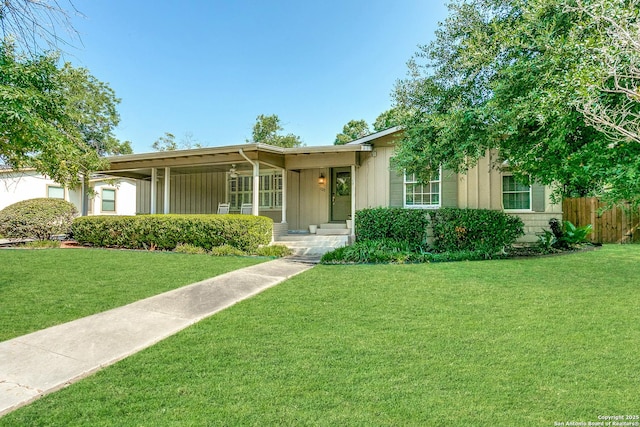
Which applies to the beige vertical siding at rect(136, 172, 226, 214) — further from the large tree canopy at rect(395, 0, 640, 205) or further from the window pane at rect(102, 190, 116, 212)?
the large tree canopy at rect(395, 0, 640, 205)

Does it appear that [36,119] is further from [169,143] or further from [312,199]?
[169,143]

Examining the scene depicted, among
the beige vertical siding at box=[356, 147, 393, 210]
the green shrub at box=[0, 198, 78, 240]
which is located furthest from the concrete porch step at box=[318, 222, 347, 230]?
the green shrub at box=[0, 198, 78, 240]

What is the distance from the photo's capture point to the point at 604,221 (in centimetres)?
1243

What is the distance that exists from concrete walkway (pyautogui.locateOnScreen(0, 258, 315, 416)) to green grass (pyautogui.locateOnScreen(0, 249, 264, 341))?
0.34 metres

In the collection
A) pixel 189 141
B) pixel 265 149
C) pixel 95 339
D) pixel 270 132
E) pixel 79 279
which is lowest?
pixel 95 339

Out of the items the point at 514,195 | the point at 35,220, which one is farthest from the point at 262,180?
the point at 514,195

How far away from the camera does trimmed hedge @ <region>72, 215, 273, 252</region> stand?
9141mm

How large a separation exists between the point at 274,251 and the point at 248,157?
3115 millimetres

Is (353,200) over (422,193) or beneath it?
beneath

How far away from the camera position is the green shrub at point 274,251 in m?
8.84

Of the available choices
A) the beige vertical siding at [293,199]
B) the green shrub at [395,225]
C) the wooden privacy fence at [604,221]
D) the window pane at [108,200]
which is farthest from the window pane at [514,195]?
the window pane at [108,200]

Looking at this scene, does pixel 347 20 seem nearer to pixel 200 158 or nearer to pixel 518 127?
pixel 200 158

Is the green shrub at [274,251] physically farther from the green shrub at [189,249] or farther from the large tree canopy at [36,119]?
the large tree canopy at [36,119]

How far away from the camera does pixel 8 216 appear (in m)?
11.8
